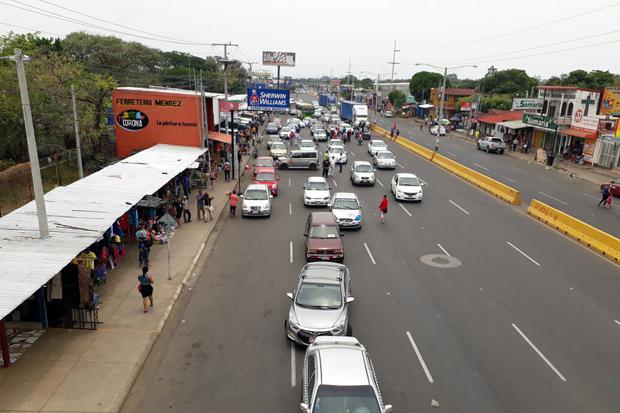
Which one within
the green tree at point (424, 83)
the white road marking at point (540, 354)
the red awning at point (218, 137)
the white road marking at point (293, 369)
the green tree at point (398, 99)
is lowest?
the white road marking at point (293, 369)

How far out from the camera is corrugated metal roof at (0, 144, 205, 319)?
1045cm

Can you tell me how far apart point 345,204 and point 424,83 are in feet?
356

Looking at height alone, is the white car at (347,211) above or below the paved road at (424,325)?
above

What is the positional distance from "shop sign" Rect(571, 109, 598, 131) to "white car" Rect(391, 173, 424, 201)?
82.0ft

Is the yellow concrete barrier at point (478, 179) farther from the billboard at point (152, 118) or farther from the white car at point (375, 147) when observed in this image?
the billboard at point (152, 118)

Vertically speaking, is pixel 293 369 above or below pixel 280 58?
below

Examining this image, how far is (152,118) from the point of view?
31453 millimetres

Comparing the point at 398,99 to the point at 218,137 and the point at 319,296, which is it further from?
the point at 319,296

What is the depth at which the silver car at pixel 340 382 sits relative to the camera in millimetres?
8148

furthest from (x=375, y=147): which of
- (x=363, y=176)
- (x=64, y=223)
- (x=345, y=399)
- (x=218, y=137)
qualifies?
(x=345, y=399)

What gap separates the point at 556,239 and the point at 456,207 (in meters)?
6.40

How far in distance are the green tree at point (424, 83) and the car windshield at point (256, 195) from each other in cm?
10313

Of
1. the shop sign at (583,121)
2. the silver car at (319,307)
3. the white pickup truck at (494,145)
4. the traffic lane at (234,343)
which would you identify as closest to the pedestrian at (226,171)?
the traffic lane at (234,343)

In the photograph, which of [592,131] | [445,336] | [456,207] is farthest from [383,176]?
[445,336]
